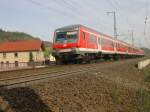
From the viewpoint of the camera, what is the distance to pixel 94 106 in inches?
354

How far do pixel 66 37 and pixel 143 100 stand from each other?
14.6 m

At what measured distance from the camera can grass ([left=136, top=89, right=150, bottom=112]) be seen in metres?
10.4

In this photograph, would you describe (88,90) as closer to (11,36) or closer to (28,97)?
(28,97)

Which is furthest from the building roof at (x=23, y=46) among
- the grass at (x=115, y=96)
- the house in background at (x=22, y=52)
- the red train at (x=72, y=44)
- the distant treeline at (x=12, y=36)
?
the distant treeline at (x=12, y=36)

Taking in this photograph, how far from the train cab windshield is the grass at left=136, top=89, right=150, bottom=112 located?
505 inches

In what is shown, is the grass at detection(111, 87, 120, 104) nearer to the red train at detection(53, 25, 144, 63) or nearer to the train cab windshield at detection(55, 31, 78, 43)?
the red train at detection(53, 25, 144, 63)

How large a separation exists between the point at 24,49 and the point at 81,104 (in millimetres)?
59426

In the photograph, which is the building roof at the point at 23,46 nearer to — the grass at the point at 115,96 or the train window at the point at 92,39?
the train window at the point at 92,39

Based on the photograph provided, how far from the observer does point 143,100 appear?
11.3 metres

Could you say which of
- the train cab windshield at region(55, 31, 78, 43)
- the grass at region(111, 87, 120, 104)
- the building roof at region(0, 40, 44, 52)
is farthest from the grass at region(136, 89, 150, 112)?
the building roof at region(0, 40, 44, 52)

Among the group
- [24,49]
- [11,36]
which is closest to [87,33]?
[24,49]

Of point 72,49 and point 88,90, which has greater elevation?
point 72,49

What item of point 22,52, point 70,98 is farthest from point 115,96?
point 22,52

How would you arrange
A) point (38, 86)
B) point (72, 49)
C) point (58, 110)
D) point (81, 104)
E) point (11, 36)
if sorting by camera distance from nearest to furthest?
point (58, 110), point (81, 104), point (38, 86), point (72, 49), point (11, 36)
